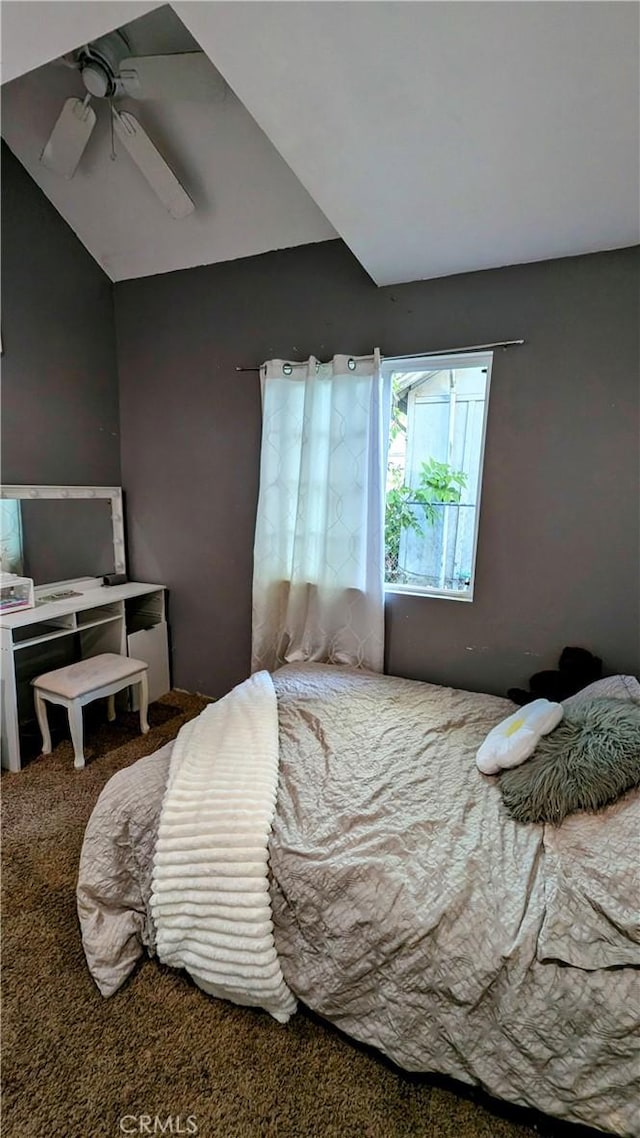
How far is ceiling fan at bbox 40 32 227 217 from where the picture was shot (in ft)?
6.14

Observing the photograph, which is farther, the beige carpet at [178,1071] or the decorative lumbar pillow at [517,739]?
the decorative lumbar pillow at [517,739]

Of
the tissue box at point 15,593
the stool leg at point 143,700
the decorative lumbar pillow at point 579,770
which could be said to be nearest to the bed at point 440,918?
the decorative lumbar pillow at point 579,770

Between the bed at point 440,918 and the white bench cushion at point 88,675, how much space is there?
0.92m

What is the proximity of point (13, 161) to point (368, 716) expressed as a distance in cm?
315

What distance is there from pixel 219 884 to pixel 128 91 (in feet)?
9.15

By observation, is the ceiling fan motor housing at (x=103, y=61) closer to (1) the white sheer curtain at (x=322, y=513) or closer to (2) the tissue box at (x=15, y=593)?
(1) the white sheer curtain at (x=322, y=513)

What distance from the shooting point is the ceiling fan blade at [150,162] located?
1.93 m

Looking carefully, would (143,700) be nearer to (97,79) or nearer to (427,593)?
(427,593)

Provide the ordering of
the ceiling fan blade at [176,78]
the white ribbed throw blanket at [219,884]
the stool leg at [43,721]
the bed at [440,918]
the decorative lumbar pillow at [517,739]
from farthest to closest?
1. the stool leg at [43,721]
2. the ceiling fan blade at [176,78]
3. the decorative lumbar pillow at [517,739]
4. the white ribbed throw blanket at [219,884]
5. the bed at [440,918]

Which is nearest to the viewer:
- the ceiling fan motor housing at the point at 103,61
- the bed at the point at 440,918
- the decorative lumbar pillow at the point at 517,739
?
the bed at the point at 440,918

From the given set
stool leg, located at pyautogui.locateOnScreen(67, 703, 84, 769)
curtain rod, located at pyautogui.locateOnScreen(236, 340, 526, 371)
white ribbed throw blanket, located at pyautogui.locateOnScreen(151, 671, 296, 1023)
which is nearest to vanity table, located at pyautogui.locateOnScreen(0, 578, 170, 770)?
stool leg, located at pyautogui.locateOnScreen(67, 703, 84, 769)

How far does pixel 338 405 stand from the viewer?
7.88ft

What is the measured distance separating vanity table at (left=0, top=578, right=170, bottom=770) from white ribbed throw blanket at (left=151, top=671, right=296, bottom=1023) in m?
1.24

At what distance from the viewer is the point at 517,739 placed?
5.18 feet
